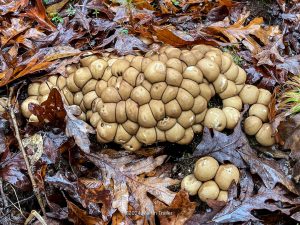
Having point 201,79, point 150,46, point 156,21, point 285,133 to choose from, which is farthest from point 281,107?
point 156,21

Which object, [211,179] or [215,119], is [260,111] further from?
[211,179]

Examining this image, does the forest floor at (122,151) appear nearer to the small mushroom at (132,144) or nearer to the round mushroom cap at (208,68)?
the small mushroom at (132,144)

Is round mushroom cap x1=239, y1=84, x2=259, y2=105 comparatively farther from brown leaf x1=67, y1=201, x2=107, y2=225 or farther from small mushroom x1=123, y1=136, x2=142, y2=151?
brown leaf x1=67, y1=201, x2=107, y2=225

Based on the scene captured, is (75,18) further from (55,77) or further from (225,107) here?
(225,107)

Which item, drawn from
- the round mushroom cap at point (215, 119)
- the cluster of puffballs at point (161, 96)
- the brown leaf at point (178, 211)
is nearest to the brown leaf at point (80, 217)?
Answer: the brown leaf at point (178, 211)

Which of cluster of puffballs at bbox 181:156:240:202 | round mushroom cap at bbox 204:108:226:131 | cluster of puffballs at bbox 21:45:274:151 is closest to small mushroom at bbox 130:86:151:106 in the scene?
cluster of puffballs at bbox 21:45:274:151
